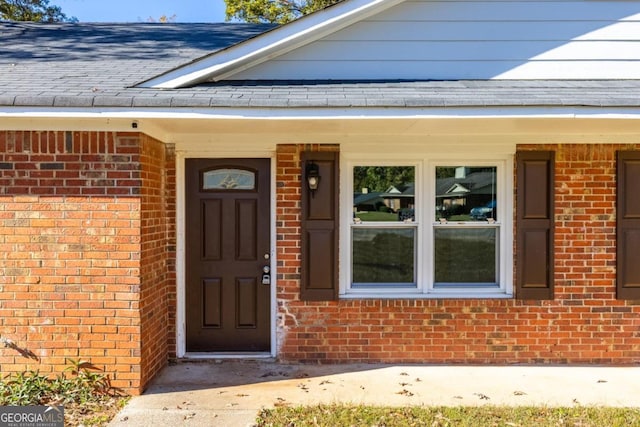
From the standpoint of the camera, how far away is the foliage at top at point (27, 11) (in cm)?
1670

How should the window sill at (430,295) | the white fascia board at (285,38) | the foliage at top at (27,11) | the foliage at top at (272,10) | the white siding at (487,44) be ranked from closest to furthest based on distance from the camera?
the white fascia board at (285,38) → the white siding at (487,44) → the window sill at (430,295) → the foliage at top at (27,11) → the foliage at top at (272,10)

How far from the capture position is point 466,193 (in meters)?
5.91

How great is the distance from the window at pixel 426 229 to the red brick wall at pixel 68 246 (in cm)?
236

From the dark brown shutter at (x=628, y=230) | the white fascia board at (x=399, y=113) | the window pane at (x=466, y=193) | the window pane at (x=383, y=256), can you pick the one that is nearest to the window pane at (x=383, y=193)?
the window pane at (x=383, y=256)

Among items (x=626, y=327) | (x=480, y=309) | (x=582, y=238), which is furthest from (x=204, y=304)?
(x=626, y=327)

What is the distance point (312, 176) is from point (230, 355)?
2285 mm

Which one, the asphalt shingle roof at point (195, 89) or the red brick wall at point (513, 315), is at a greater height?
the asphalt shingle roof at point (195, 89)

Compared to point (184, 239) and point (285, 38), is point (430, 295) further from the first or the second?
point (285, 38)

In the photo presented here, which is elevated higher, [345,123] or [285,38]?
[285,38]

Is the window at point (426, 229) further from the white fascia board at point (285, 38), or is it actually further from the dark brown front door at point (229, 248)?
the white fascia board at point (285, 38)

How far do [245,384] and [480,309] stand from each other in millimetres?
2705

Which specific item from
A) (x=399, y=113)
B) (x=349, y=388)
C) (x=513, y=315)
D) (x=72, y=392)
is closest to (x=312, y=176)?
(x=399, y=113)

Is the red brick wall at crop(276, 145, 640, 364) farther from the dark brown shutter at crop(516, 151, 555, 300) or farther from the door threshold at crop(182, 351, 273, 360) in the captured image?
the door threshold at crop(182, 351, 273, 360)

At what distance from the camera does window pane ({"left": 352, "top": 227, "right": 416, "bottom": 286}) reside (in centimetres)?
596
